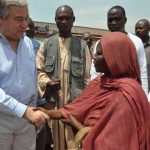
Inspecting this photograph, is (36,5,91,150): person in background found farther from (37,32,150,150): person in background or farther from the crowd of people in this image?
(37,32,150,150): person in background

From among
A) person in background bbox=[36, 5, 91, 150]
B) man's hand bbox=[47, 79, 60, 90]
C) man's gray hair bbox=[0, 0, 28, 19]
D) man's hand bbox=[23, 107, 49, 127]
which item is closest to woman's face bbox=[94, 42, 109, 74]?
man's hand bbox=[23, 107, 49, 127]

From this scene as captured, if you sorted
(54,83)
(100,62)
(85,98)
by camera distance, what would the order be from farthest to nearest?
(54,83) < (85,98) < (100,62)

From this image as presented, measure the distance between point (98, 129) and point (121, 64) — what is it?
50 cm

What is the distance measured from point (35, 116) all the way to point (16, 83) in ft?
1.14

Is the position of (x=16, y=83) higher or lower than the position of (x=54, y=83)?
higher

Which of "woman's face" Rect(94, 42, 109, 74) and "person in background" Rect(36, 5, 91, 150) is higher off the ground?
"woman's face" Rect(94, 42, 109, 74)

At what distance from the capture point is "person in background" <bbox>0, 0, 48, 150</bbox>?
12.1 ft

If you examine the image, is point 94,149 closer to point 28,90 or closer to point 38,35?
point 28,90

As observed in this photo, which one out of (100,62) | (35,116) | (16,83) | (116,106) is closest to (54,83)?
(16,83)

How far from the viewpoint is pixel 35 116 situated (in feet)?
12.0

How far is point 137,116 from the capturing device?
3.20 metres

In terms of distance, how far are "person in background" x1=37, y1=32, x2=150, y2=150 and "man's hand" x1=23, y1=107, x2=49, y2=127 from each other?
1.03 ft

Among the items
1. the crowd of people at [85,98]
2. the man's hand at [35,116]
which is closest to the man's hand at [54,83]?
the crowd of people at [85,98]

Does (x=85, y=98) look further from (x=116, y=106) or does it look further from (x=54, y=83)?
(x=54, y=83)
